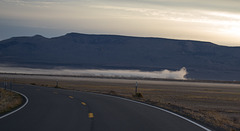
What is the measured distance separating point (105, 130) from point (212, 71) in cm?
18785

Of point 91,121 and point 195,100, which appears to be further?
point 195,100

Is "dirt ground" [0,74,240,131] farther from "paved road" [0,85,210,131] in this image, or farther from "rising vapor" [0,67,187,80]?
"rising vapor" [0,67,187,80]

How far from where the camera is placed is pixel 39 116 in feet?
53.2

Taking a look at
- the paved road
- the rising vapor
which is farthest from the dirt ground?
the rising vapor

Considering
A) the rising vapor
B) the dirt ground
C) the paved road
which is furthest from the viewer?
the rising vapor

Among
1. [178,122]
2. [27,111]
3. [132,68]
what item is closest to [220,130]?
[178,122]

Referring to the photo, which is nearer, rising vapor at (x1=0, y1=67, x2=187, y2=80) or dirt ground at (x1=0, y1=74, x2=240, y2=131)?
dirt ground at (x1=0, y1=74, x2=240, y2=131)

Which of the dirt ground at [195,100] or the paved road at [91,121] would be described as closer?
the paved road at [91,121]

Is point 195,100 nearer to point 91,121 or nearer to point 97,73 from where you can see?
point 91,121

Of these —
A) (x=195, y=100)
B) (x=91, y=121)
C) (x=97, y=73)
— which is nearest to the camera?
(x=91, y=121)

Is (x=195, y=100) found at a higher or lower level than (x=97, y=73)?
higher

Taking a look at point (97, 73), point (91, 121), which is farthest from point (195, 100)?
point (97, 73)

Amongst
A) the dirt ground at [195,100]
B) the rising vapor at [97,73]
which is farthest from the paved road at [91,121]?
the rising vapor at [97,73]

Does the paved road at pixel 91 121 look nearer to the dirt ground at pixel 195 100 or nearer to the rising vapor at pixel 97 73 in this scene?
the dirt ground at pixel 195 100
